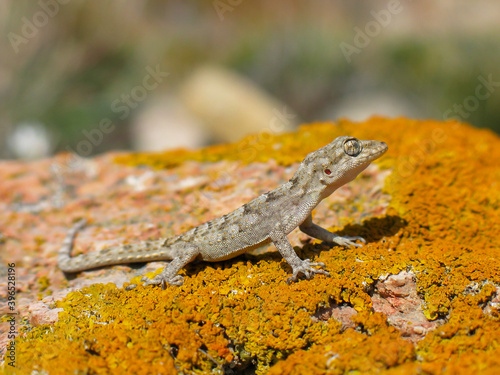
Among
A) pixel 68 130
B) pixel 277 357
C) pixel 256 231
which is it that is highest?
pixel 68 130

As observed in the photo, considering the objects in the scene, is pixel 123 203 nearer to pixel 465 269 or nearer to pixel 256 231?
pixel 256 231

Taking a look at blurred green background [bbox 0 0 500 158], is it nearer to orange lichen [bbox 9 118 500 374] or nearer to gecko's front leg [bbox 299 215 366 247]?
gecko's front leg [bbox 299 215 366 247]

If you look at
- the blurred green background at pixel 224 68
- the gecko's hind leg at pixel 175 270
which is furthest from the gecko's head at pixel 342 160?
the blurred green background at pixel 224 68

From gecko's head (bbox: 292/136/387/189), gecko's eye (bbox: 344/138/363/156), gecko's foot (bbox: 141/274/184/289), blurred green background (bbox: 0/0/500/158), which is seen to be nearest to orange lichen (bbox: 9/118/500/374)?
gecko's foot (bbox: 141/274/184/289)

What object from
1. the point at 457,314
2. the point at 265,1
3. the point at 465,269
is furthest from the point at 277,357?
the point at 265,1

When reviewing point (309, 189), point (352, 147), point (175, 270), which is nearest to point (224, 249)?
point (175, 270)

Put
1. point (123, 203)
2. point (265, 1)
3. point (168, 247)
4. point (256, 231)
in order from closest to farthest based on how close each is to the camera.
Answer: point (256, 231), point (168, 247), point (123, 203), point (265, 1)
